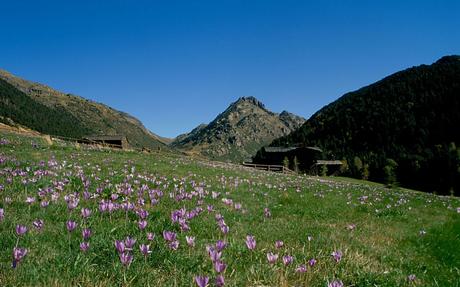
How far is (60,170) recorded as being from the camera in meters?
10.9

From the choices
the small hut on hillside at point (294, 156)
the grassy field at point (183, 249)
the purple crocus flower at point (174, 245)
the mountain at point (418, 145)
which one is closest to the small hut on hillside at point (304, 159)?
the small hut on hillside at point (294, 156)

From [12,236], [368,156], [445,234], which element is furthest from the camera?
[368,156]

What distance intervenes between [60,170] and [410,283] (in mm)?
10213

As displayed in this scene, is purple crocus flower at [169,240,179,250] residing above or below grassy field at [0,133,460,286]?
above

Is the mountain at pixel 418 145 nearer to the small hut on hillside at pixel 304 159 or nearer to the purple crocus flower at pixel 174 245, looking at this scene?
the small hut on hillside at pixel 304 159

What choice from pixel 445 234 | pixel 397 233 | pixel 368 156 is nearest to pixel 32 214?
pixel 397 233

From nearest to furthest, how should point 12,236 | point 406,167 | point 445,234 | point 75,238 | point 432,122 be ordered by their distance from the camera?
A: 1. point 12,236
2. point 75,238
3. point 445,234
4. point 406,167
5. point 432,122

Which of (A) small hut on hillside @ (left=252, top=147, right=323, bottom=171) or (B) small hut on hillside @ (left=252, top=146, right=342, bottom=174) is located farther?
(A) small hut on hillside @ (left=252, top=147, right=323, bottom=171)

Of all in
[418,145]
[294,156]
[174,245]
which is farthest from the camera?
[418,145]

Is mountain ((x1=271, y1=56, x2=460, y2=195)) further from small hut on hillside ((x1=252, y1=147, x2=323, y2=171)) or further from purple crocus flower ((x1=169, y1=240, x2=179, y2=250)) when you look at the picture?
purple crocus flower ((x1=169, y1=240, x2=179, y2=250))

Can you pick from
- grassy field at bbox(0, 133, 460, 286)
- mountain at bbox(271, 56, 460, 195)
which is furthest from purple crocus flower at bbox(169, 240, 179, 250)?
Result: mountain at bbox(271, 56, 460, 195)

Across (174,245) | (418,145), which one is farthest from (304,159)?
(174,245)

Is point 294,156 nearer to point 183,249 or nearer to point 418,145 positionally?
point 418,145

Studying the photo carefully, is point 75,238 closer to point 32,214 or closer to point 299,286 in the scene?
point 32,214
